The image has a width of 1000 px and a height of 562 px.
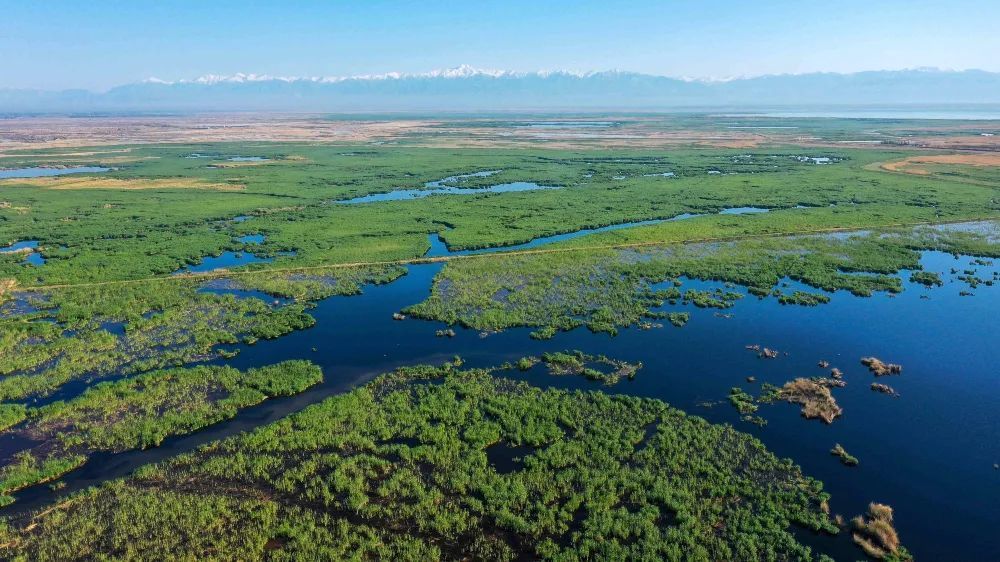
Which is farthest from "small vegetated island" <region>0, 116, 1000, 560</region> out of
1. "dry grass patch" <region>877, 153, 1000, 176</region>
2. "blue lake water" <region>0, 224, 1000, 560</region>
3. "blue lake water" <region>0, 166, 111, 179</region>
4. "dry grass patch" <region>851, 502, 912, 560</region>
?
"blue lake water" <region>0, 166, 111, 179</region>

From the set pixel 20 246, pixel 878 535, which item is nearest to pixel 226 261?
pixel 20 246

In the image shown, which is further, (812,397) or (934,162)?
(934,162)

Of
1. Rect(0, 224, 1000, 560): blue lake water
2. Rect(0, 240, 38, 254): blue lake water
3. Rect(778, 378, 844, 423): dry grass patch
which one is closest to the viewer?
Rect(0, 224, 1000, 560): blue lake water

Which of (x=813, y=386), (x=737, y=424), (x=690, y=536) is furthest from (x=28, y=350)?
(x=813, y=386)

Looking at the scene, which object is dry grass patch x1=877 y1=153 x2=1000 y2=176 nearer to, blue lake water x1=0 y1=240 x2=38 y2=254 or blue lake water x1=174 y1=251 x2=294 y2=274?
blue lake water x1=174 y1=251 x2=294 y2=274

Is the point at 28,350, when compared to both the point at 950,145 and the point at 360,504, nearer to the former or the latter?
the point at 360,504

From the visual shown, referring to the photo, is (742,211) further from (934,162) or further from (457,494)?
(934,162)
